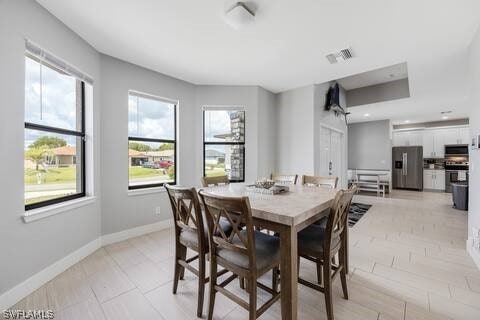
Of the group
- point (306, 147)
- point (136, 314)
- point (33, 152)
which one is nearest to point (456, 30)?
point (306, 147)

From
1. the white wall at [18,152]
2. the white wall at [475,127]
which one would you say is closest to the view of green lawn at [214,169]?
the white wall at [18,152]

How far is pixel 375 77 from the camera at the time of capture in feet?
14.7

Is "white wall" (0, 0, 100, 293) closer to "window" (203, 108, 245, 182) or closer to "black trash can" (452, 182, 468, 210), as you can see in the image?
"window" (203, 108, 245, 182)

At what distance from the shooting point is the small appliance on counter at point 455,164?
6594mm

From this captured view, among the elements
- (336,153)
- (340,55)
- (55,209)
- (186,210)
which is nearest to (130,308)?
(186,210)

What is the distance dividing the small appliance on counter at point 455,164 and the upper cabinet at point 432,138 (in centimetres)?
17

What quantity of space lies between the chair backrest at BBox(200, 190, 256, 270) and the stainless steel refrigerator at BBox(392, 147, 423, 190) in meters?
8.46

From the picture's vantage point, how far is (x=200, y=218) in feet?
5.11

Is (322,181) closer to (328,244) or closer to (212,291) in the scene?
(328,244)

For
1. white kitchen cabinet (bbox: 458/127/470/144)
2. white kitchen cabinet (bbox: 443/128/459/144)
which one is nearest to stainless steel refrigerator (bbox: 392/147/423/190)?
white kitchen cabinet (bbox: 443/128/459/144)

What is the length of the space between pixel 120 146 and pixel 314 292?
2.98 metres

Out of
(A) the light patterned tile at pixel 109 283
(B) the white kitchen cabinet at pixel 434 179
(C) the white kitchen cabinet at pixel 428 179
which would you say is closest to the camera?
(A) the light patterned tile at pixel 109 283

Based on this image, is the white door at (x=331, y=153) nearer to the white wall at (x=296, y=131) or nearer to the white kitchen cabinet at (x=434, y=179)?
the white wall at (x=296, y=131)

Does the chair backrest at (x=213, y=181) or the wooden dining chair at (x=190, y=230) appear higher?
the chair backrest at (x=213, y=181)
